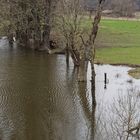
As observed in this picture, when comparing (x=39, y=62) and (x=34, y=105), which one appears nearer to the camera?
(x=34, y=105)

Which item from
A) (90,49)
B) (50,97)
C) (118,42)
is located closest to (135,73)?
(90,49)

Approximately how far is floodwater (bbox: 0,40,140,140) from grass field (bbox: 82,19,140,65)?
470cm

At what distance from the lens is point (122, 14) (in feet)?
354

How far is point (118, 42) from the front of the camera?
69.9 metres

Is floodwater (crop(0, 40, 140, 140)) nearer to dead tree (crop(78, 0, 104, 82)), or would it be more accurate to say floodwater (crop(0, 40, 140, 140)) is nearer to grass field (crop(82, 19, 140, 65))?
dead tree (crop(78, 0, 104, 82))

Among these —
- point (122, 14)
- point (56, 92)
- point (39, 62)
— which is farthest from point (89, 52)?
point (122, 14)

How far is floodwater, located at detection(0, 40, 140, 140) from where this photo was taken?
26.1 meters

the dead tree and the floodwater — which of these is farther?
the dead tree

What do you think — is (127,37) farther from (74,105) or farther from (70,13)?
(74,105)

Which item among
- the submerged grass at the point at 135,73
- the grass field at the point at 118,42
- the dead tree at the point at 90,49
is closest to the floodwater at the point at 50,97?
the submerged grass at the point at 135,73

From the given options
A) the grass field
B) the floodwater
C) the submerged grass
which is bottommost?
the grass field

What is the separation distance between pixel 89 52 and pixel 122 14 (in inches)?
2946

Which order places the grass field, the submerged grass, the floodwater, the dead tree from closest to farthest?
the floodwater → the dead tree → the submerged grass → the grass field

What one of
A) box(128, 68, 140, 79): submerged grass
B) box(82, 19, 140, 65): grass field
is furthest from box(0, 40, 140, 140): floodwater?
box(82, 19, 140, 65): grass field
